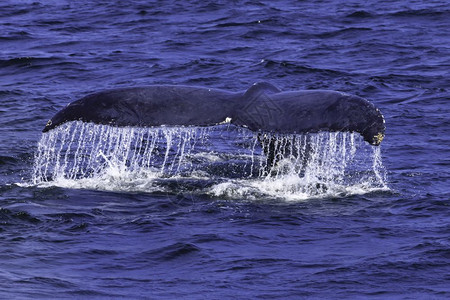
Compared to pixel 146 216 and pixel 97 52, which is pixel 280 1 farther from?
pixel 146 216

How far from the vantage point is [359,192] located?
11.4 m

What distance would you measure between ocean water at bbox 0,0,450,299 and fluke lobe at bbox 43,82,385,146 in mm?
307

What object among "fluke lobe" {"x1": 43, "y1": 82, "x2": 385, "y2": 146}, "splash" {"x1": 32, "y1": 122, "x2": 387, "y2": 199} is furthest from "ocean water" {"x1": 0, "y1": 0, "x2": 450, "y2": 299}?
"fluke lobe" {"x1": 43, "y1": 82, "x2": 385, "y2": 146}

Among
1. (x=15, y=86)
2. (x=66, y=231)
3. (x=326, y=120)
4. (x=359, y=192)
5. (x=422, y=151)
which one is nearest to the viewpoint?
(x=326, y=120)

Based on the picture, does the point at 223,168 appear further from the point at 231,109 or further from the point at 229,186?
the point at 231,109

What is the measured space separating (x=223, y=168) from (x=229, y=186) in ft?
3.87

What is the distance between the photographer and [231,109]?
31.3ft

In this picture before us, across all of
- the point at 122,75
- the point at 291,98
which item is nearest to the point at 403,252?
the point at 291,98

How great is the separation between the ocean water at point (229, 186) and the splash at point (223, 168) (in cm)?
4

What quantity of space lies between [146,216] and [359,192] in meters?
2.51

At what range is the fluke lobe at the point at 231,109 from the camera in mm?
9180

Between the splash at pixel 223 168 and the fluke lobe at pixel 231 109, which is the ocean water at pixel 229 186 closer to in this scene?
the splash at pixel 223 168

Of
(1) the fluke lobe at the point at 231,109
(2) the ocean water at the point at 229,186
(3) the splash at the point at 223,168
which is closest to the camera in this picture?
(2) the ocean water at the point at 229,186

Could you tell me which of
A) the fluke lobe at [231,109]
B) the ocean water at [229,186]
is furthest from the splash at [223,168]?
the fluke lobe at [231,109]
